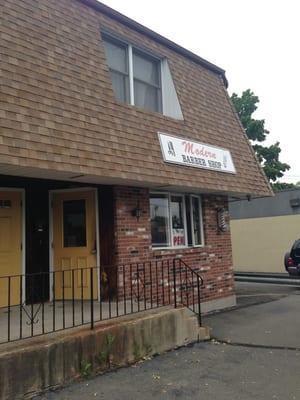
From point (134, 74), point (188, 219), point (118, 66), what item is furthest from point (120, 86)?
point (188, 219)

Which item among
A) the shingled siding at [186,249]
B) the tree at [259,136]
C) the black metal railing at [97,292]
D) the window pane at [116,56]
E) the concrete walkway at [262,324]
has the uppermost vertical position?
the tree at [259,136]

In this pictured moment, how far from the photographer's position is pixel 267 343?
7.56 m

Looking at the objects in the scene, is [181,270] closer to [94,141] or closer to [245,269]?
[94,141]

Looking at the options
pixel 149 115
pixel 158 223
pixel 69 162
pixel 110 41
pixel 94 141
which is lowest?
pixel 158 223

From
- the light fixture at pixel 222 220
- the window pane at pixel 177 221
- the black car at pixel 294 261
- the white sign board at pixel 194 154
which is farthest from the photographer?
the black car at pixel 294 261

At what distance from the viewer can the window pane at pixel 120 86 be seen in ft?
29.3

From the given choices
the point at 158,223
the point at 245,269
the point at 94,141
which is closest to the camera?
the point at 94,141

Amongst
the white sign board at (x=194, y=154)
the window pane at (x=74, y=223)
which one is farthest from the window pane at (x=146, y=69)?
the window pane at (x=74, y=223)

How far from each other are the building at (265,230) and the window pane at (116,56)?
1263cm

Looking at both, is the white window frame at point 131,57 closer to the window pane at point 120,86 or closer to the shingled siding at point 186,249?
the window pane at point 120,86

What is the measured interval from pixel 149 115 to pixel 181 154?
990 millimetres

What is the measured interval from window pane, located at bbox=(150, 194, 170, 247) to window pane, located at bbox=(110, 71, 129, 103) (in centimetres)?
206

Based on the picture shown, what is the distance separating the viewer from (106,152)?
291 inches

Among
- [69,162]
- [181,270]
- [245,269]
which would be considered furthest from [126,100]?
[245,269]
